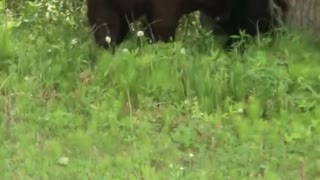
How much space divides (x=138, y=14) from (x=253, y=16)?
829 millimetres

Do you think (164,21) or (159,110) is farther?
(164,21)

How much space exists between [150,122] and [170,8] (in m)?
1.43

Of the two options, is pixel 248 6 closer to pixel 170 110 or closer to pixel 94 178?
pixel 170 110

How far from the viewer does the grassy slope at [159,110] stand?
4.52 meters

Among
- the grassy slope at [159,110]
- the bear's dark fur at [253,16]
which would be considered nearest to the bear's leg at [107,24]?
the grassy slope at [159,110]

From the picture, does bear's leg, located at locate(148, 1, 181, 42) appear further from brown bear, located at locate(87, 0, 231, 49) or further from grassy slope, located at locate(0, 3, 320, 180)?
grassy slope, located at locate(0, 3, 320, 180)

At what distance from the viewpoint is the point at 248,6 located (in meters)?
6.71

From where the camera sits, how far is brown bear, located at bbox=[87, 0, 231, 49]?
6.36m

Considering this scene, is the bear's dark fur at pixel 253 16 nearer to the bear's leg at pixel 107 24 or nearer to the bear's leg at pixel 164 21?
the bear's leg at pixel 164 21

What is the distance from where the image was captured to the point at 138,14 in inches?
259

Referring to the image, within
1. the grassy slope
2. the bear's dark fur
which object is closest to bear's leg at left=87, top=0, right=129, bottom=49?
the grassy slope

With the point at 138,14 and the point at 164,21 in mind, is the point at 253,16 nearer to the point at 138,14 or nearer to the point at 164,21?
the point at 164,21

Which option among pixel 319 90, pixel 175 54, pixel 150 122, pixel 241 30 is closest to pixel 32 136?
pixel 150 122

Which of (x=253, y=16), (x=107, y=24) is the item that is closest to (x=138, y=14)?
(x=107, y=24)
